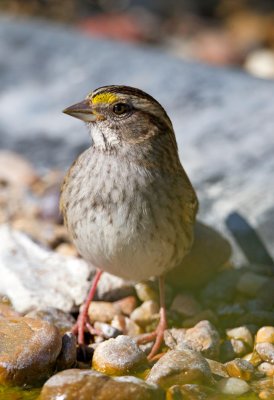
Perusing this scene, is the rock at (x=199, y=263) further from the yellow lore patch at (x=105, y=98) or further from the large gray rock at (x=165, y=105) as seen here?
the yellow lore patch at (x=105, y=98)

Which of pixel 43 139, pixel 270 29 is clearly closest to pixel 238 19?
pixel 270 29

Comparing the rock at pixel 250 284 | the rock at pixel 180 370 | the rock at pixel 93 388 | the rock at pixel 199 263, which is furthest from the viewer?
the rock at pixel 199 263

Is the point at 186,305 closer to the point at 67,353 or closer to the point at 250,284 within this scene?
the point at 250,284

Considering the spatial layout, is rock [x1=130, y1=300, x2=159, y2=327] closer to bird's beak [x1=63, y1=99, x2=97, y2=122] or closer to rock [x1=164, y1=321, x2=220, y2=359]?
rock [x1=164, y1=321, x2=220, y2=359]

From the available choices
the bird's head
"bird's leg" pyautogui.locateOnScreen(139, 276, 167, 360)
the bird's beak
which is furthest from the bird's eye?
"bird's leg" pyautogui.locateOnScreen(139, 276, 167, 360)

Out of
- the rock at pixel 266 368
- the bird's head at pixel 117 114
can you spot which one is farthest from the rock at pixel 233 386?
the bird's head at pixel 117 114

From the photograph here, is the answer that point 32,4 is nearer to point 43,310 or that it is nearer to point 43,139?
point 43,139
